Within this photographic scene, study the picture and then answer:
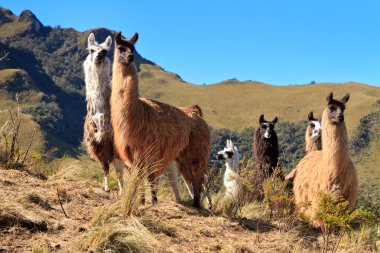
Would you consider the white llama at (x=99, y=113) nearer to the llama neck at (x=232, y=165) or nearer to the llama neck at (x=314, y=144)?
the llama neck at (x=232, y=165)

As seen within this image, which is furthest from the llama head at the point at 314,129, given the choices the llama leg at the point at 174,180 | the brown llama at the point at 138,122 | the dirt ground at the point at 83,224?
the brown llama at the point at 138,122

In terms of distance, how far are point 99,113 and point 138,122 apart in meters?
0.95

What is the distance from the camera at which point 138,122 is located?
18.4 feet

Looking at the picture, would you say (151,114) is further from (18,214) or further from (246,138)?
(246,138)

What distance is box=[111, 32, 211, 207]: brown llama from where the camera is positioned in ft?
18.3

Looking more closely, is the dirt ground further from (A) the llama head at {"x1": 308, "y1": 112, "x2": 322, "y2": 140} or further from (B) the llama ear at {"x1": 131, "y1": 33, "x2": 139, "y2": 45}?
(A) the llama head at {"x1": 308, "y1": 112, "x2": 322, "y2": 140}

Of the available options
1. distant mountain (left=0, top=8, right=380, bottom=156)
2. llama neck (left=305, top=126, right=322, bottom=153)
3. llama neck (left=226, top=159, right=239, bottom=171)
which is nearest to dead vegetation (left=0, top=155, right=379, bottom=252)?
llama neck (left=305, top=126, right=322, bottom=153)

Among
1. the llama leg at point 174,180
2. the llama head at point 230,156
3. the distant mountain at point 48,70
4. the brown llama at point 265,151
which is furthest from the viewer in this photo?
the distant mountain at point 48,70

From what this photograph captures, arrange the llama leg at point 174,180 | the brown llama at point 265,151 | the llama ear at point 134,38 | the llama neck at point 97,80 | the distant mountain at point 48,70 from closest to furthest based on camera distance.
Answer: the llama ear at point 134,38 → the llama neck at point 97,80 → the llama leg at point 174,180 → the brown llama at point 265,151 → the distant mountain at point 48,70

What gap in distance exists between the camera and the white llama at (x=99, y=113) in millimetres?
6309

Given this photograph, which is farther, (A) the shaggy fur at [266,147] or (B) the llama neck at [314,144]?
(B) the llama neck at [314,144]

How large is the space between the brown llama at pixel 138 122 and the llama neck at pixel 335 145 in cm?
185

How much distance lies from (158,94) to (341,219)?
413ft

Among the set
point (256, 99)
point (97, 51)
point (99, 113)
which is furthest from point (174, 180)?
point (256, 99)
